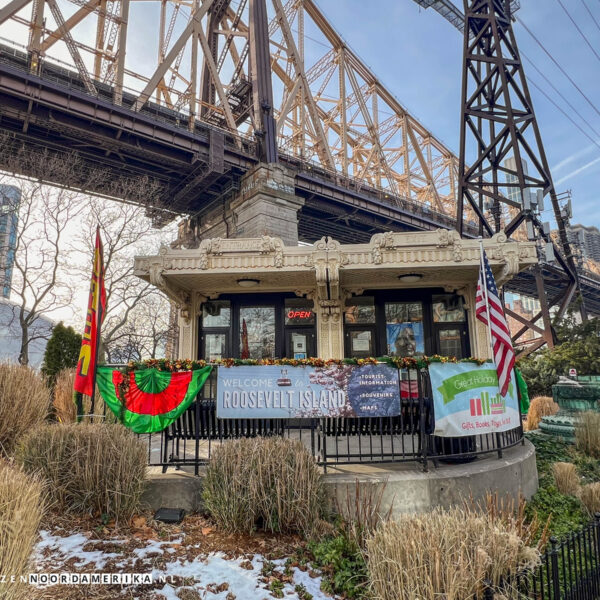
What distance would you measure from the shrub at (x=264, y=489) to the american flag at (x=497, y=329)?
3771 millimetres

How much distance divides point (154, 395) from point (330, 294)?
5937mm

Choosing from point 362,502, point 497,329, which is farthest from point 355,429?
point 497,329

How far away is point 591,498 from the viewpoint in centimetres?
661

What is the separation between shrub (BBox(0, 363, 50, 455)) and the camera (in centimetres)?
714

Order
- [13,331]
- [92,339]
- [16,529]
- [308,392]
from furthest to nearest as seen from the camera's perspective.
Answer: [13,331]
[92,339]
[308,392]
[16,529]

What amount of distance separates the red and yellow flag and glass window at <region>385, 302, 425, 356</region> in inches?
301

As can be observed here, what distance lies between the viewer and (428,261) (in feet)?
34.0

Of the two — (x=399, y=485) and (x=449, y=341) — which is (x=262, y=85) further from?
(x=399, y=485)

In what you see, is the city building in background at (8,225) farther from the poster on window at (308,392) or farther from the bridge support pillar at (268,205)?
the poster on window at (308,392)

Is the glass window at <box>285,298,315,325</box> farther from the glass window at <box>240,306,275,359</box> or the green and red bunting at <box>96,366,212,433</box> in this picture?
the green and red bunting at <box>96,366,212,433</box>

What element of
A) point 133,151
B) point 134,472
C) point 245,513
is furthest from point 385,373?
point 133,151

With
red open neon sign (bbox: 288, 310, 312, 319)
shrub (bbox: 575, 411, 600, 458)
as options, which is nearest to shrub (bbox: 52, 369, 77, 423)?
red open neon sign (bbox: 288, 310, 312, 319)

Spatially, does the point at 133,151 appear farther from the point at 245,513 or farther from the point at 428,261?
the point at 245,513

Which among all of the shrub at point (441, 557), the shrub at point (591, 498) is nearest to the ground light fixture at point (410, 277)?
the shrub at point (591, 498)
